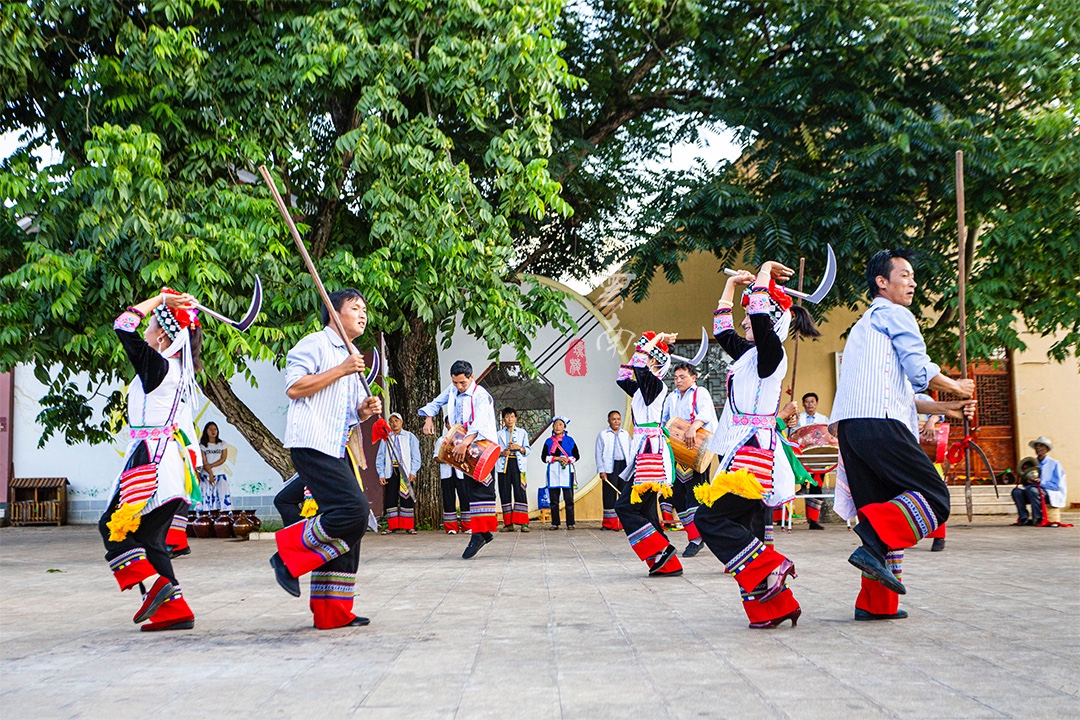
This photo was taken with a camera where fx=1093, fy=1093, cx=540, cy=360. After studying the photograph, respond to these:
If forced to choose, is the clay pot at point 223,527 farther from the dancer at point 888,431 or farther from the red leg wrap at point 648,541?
the dancer at point 888,431

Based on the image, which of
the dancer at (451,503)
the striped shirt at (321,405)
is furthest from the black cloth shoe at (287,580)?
the dancer at (451,503)

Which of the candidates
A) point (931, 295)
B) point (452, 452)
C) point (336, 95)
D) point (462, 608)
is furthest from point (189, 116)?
point (931, 295)

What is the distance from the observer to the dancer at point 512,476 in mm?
15891

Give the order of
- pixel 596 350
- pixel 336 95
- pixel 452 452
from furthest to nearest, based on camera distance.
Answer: pixel 596 350, pixel 336 95, pixel 452 452

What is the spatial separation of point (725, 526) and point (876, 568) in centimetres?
74

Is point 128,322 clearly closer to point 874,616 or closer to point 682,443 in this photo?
point 874,616

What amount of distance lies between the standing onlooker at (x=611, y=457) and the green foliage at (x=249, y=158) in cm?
392

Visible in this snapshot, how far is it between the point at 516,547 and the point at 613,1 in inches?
290

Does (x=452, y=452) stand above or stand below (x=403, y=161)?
below

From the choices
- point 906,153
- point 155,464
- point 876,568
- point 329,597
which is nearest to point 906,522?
point 876,568

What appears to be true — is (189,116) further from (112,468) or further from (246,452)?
(112,468)

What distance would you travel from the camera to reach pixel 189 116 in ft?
36.5

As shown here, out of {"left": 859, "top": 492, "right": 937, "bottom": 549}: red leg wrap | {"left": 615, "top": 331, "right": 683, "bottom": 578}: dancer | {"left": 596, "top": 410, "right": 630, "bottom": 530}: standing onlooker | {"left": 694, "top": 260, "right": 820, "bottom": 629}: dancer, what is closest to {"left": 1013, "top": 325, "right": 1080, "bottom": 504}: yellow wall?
{"left": 596, "top": 410, "right": 630, "bottom": 530}: standing onlooker

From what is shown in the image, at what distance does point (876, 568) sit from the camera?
5.21 meters
